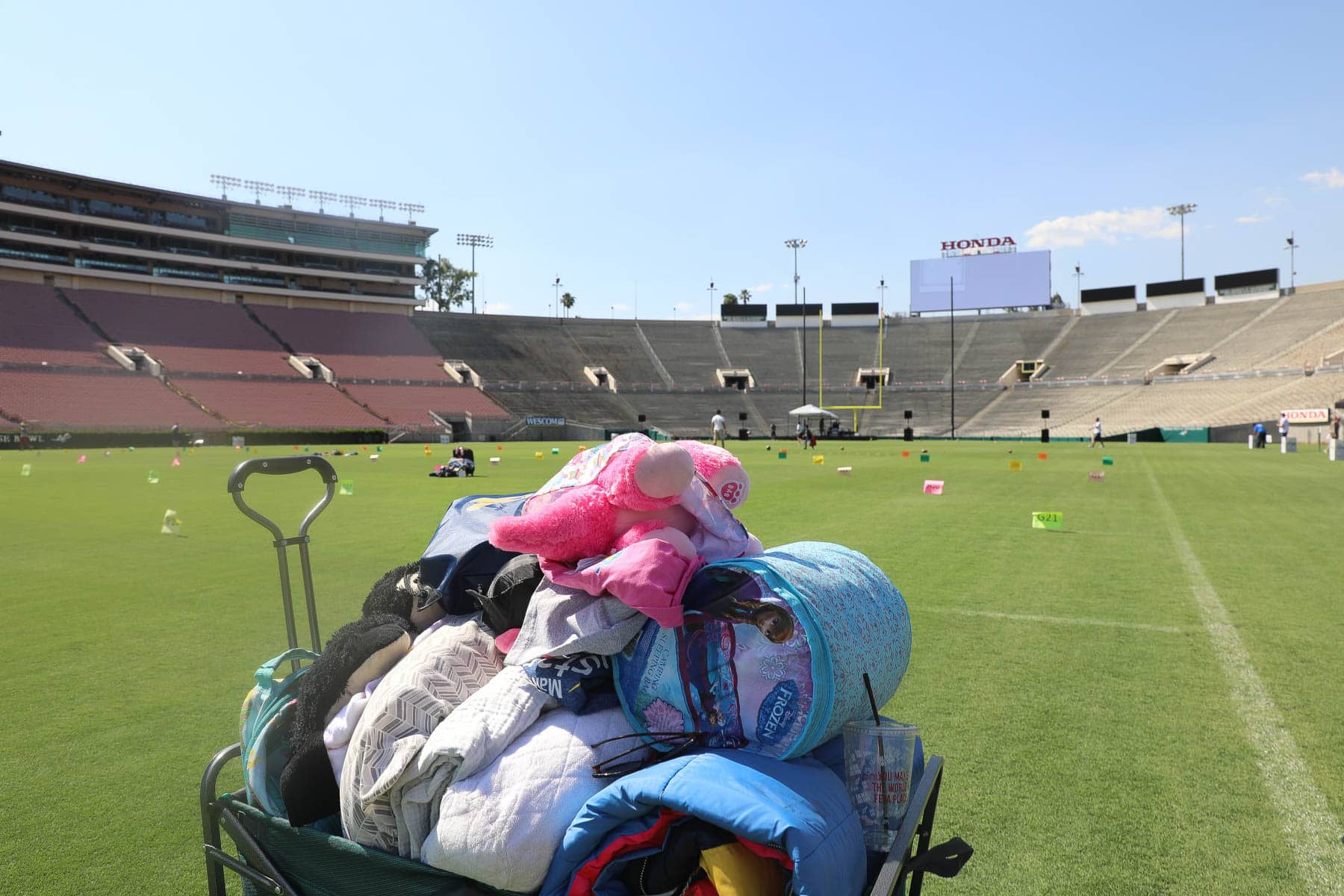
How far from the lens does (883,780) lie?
190 centimetres

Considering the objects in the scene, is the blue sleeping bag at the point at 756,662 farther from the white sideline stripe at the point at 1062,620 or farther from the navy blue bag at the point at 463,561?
the white sideline stripe at the point at 1062,620

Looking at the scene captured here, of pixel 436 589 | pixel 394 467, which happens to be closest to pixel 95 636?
pixel 436 589

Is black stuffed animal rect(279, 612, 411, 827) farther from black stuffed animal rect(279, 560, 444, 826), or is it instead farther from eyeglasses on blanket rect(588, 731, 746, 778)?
eyeglasses on blanket rect(588, 731, 746, 778)

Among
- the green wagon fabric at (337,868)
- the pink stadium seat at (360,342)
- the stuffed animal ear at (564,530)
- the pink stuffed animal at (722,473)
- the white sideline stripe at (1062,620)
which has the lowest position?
the white sideline stripe at (1062,620)

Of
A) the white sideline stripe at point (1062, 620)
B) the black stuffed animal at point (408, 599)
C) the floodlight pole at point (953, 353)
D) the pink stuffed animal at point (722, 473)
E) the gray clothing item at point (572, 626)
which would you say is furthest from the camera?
the floodlight pole at point (953, 353)

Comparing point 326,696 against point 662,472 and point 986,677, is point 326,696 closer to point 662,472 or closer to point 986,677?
point 662,472

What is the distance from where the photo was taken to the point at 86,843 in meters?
2.74

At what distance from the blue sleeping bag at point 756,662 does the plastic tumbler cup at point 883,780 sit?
3.9 inches

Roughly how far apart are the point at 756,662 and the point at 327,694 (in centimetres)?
113

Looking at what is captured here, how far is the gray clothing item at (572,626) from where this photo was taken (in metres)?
2.00

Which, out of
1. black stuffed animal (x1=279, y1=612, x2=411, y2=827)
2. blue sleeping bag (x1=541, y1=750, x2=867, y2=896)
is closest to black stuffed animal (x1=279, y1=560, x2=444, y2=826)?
black stuffed animal (x1=279, y1=612, x2=411, y2=827)

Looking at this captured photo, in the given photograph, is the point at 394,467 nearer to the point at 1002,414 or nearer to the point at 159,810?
the point at 159,810

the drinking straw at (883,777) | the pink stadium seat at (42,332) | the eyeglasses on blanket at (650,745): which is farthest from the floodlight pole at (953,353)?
the eyeglasses on blanket at (650,745)

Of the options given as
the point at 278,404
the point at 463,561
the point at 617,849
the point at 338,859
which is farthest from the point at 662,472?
the point at 278,404
